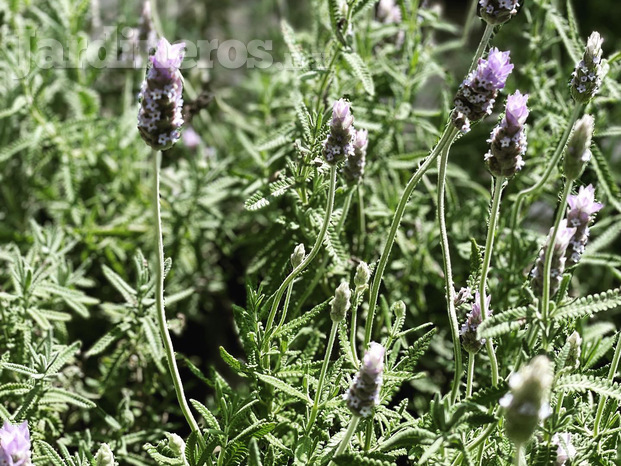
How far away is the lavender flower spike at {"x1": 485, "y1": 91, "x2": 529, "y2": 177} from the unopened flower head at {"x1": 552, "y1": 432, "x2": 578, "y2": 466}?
33 cm

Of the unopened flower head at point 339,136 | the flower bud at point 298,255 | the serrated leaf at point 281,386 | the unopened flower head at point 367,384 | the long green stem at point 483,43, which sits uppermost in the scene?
the long green stem at point 483,43

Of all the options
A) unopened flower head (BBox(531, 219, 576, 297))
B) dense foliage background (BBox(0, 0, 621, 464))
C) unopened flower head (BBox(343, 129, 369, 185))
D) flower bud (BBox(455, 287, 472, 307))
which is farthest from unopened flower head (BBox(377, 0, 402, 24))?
unopened flower head (BBox(531, 219, 576, 297))

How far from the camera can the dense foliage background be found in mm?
1066

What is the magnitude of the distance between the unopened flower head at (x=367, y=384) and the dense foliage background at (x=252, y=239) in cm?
10

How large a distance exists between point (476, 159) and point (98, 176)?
0.90 meters

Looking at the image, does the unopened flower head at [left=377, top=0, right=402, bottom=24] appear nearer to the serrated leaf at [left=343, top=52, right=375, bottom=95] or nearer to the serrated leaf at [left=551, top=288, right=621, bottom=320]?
the serrated leaf at [left=343, top=52, right=375, bottom=95]

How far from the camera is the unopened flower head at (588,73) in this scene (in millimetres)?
859

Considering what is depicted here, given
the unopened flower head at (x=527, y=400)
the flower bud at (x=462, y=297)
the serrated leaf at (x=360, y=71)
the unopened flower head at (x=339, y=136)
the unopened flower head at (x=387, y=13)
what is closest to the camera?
the unopened flower head at (x=527, y=400)

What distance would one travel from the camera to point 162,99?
78cm

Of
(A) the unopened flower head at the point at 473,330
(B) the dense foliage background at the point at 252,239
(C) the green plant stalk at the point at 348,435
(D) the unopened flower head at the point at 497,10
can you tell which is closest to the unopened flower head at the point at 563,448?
(B) the dense foliage background at the point at 252,239

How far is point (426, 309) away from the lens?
146 cm

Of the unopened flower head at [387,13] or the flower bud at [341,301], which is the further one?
the unopened flower head at [387,13]

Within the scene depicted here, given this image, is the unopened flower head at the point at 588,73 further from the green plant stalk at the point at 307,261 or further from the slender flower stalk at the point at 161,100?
the slender flower stalk at the point at 161,100

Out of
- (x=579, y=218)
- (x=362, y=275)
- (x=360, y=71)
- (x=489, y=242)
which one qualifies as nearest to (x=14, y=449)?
(x=362, y=275)
